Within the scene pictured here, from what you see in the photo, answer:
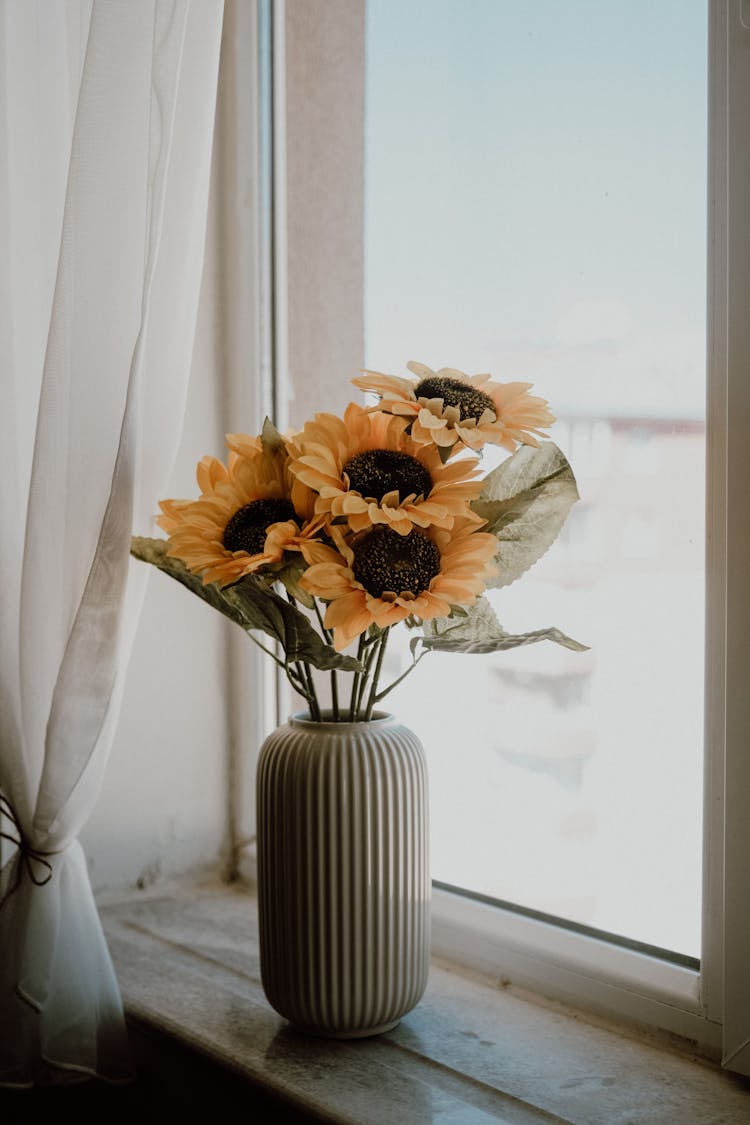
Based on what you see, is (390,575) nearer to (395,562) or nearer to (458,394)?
(395,562)

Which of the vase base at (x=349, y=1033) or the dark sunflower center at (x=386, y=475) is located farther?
the vase base at (x=349, y=1033)

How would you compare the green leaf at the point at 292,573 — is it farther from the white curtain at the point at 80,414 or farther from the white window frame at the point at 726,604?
the white window frame at the point at 726,604

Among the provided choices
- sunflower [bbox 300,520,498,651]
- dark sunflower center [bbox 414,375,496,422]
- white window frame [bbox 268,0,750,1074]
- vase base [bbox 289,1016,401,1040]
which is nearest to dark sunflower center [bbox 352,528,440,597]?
sunflower [bbox 300,520,498,651]

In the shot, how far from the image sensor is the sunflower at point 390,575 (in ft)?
2.68

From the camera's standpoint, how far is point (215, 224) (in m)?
1.39

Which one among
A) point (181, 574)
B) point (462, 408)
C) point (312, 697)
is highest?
point (462, 408)

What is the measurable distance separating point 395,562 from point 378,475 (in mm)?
70

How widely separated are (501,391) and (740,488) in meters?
0.21

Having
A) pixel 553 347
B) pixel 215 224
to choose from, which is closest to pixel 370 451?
pixel 553 347

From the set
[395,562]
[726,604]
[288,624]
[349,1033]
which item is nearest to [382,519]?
[395,562]

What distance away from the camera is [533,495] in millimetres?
894

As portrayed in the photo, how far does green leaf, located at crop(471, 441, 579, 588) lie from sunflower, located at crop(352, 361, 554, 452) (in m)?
0.04

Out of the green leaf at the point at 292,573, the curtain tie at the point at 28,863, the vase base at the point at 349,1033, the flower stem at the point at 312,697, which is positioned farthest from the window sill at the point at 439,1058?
the green leaf at the point at 292,573

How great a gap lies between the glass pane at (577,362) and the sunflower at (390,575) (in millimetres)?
222
